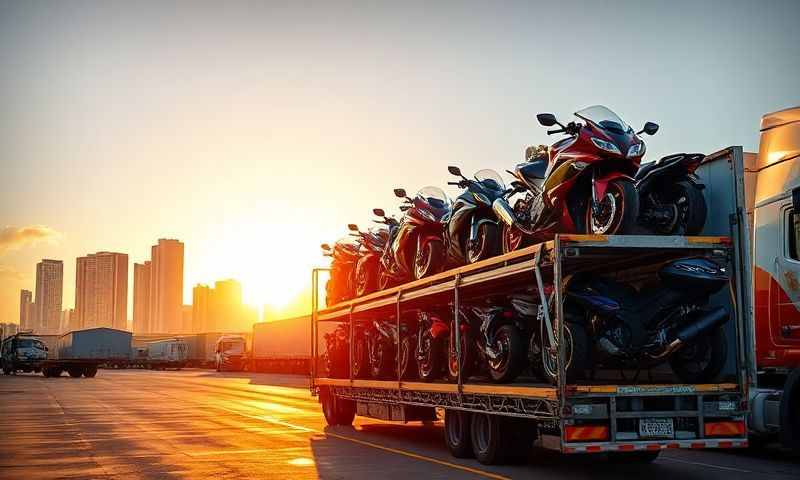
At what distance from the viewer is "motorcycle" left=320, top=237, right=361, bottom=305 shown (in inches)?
703

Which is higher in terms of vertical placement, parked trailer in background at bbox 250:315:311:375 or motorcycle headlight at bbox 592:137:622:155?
motorcycle headlight at bbox 592:137:622:155

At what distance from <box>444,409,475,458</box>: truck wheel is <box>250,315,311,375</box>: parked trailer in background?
38.2m

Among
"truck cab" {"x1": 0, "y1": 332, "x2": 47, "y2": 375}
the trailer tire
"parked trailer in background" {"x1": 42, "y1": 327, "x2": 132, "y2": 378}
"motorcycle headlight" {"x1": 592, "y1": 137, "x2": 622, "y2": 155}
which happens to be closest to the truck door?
the trailer tire

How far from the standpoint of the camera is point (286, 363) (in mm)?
59781

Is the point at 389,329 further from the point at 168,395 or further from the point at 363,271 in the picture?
the point at 168,395

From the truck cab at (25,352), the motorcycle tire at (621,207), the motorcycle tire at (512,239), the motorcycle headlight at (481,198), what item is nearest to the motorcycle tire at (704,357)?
the motorcycle tire at (621,207)

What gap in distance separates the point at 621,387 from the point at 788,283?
3.39 metres

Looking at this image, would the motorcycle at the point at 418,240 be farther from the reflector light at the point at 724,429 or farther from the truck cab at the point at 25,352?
the truck cab at the point at 25,352

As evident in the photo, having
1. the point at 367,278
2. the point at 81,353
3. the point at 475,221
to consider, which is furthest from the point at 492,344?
the point at 81,353

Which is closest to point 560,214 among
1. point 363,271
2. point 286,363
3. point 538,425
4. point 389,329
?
point 538,425

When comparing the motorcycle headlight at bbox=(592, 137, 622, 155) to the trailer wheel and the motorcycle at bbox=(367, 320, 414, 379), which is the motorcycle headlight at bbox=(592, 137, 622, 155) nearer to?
the motorcycle at bbox=(367, 320, 414, 379)

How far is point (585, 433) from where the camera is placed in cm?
855

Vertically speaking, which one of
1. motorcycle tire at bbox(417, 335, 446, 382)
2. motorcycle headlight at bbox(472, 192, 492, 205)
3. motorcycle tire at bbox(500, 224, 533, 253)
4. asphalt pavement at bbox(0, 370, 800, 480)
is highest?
motorcycle headlight at bbox(472, 192, 492, 205)

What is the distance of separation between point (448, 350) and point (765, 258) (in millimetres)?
4335
